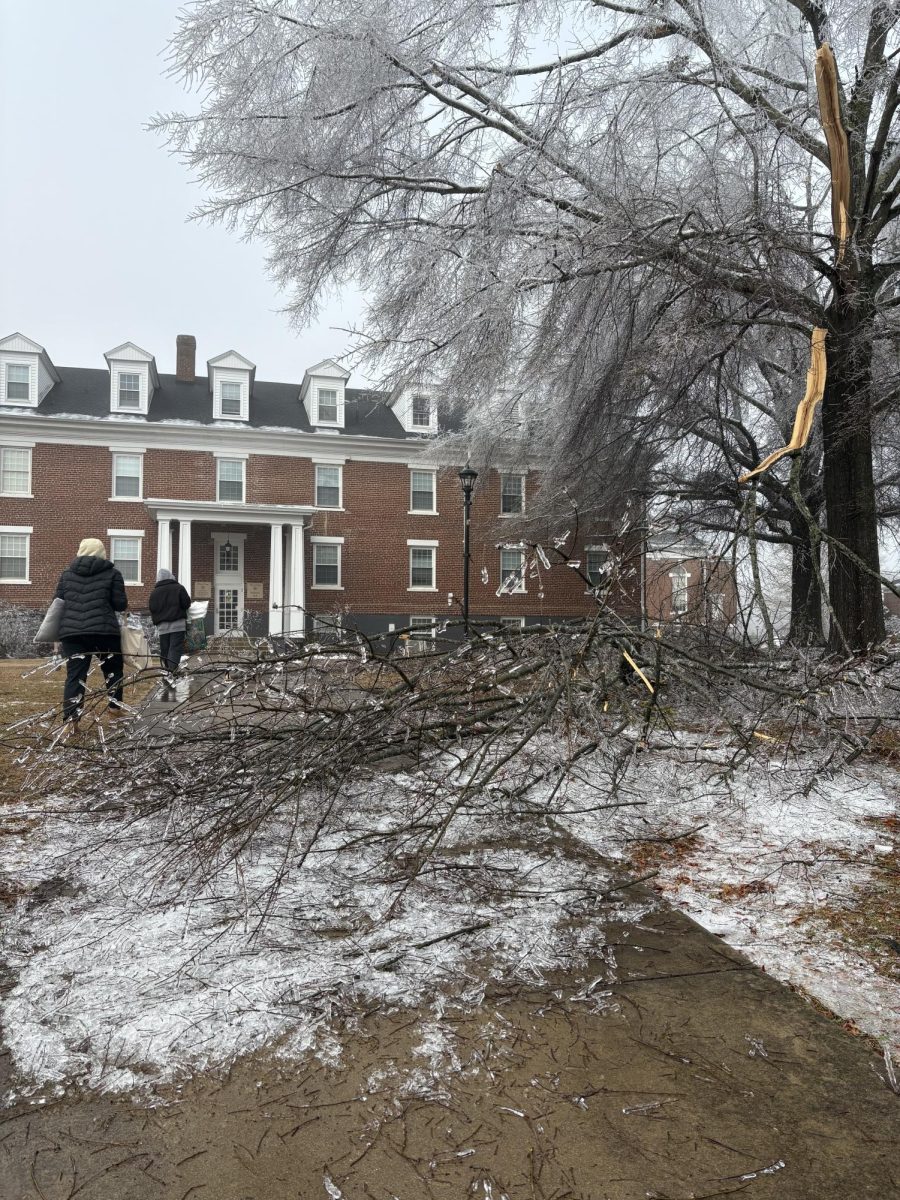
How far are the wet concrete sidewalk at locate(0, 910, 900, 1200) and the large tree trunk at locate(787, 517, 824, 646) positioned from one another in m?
3.65

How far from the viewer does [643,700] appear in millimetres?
3988

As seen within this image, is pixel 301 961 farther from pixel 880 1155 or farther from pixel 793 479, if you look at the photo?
pixel 793 479

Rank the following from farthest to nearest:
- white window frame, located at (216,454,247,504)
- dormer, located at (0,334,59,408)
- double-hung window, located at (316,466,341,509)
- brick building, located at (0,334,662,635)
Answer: double-hung window, located at (316,466,341,509)
white window frame, located at (216,454,247,504)
dormer, located at (0,334,59,408)
brick building, located at (0,334,662,635)

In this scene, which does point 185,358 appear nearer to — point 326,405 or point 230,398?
point 230,398

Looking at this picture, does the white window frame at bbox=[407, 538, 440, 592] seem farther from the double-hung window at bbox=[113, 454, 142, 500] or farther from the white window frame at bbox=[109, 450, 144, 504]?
the double-hung window at bbox=[113, 454, 142, 500]

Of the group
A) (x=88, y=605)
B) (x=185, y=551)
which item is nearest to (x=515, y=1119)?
(x=88, y=605)

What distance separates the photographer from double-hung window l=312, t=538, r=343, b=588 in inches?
1088

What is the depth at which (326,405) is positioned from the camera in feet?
93.8

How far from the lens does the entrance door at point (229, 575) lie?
26641mm

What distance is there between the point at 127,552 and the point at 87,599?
66.6ft

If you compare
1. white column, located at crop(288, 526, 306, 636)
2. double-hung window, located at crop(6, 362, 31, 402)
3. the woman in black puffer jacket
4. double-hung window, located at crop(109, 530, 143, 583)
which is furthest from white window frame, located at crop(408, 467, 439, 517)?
the woman in black puffer jacket

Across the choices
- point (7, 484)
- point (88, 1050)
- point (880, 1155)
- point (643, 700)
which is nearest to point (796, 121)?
point (643, 700)

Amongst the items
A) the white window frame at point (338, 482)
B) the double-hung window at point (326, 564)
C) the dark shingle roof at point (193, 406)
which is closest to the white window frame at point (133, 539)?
the dark shingle roof at point (193, 406)

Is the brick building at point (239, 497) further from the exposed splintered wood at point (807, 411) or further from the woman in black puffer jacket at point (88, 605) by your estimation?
the exposed splintered wood at point (807, 411)
